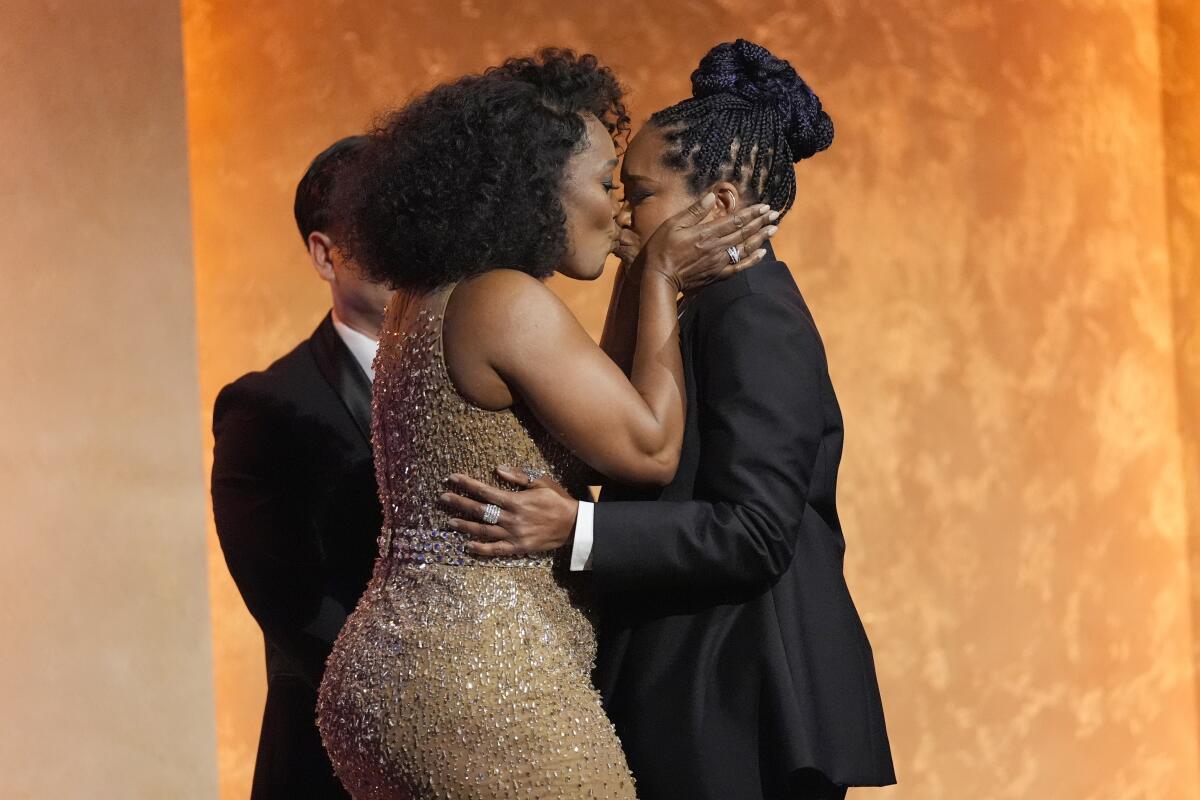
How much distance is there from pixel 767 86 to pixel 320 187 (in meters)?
1.03

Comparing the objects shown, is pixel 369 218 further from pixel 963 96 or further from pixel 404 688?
pixel 963 96

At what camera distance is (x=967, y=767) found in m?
4.20

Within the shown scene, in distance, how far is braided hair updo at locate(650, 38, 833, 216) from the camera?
224 centimetres

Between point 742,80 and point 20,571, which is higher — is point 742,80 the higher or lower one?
the higher one

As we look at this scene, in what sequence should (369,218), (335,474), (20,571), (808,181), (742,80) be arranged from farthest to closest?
(808,181) < (20,571) < (335,474) < (742,80) < (369,218)

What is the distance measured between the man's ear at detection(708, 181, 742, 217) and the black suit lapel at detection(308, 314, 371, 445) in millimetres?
859

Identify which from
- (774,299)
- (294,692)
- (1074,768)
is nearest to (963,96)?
(1074,768)

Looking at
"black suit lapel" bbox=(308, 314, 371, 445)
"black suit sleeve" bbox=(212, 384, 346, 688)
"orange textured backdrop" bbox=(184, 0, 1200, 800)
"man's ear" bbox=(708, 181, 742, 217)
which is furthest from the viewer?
"orange textured backdrop" bbox=(184, 0, 1200, 800)

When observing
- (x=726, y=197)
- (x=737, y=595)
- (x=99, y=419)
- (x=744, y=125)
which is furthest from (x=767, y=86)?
(x=99, y=419)

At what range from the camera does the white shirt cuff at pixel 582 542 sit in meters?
1.98

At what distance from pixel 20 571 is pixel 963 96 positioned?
2.74 m

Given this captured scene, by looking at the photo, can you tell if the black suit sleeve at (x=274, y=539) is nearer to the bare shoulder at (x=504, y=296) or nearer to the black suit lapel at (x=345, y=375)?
the black suit lapel at (x=345, y=375)

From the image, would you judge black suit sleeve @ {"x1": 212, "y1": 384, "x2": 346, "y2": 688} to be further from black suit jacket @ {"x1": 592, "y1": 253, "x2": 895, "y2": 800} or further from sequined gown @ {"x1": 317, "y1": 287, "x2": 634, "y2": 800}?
black suit jacket @ {"x1": 592, "y1": 253, "x2": 895, "y2": 800}

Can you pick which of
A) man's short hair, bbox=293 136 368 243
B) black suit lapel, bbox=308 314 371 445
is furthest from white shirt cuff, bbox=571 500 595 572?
man's short hair, bbox=293 136 368 243
